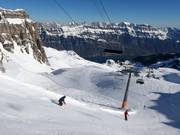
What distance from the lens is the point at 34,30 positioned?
152 meters

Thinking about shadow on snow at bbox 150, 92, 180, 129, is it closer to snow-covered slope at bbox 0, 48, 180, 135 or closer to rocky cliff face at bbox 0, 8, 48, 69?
snow-covered slope at bbox 0, 48, 180, 135

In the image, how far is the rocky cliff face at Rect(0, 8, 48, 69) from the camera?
129 metres

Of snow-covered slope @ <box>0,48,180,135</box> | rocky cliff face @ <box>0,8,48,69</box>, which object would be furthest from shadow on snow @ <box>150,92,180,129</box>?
rocky cliff face @ <box>0,8,48,69</box>

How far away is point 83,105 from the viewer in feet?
167

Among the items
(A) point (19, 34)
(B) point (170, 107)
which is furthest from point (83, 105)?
(A) point (19, 34)

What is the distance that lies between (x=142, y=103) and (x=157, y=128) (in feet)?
74.3

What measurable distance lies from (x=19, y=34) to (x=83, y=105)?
9294 cm

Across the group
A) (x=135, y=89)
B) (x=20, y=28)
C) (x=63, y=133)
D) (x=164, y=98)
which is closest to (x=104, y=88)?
(x=135, y=89)

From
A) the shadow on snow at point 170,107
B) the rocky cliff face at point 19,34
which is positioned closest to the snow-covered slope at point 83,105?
the shadow on snow at point 170,107

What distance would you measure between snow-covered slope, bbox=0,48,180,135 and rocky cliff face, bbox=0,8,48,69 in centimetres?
699

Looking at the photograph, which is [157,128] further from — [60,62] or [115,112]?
[60,62]

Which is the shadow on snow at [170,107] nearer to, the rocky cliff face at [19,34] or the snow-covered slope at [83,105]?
the snow-covered slope at [83,105]

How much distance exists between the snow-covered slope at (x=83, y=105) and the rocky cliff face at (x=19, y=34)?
22.9 ft

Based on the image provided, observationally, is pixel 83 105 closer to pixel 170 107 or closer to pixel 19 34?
pixel 170 107
